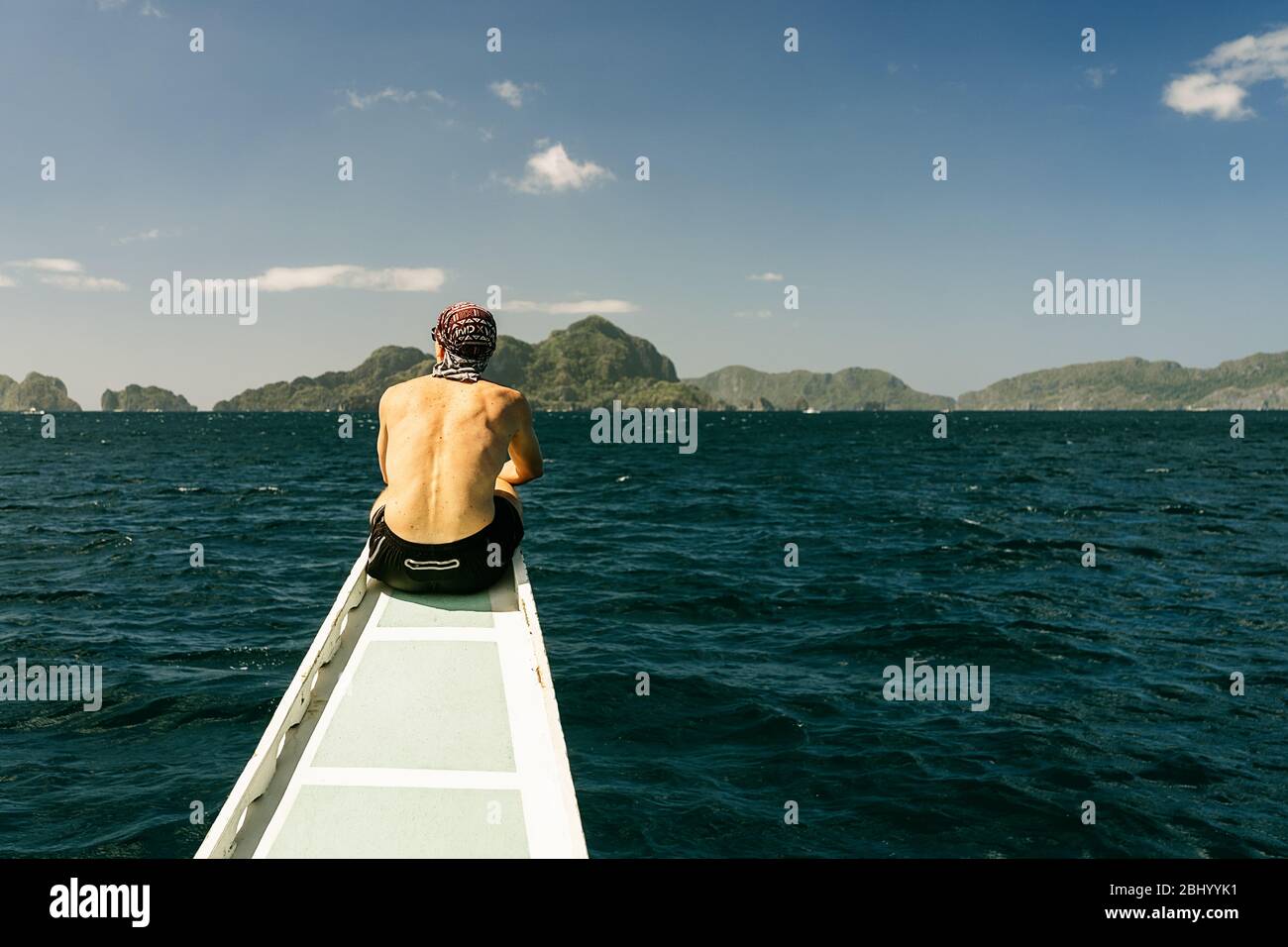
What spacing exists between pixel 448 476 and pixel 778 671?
8.59 metres

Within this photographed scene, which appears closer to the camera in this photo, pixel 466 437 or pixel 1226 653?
pixel 466 437

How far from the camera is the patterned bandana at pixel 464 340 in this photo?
214 inches

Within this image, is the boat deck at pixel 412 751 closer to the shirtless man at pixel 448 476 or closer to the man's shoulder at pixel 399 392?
the shirtless man at pixel 448 476

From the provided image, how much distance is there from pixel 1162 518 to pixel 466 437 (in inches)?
1222

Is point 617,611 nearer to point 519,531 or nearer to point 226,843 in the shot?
point 519,531

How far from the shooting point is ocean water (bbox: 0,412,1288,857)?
8023mm

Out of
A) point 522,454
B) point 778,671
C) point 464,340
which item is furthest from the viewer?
point 778,671

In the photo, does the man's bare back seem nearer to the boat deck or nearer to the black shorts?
the black shorts

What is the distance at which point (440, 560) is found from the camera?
5109 millimetres

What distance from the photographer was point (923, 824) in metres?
7.95

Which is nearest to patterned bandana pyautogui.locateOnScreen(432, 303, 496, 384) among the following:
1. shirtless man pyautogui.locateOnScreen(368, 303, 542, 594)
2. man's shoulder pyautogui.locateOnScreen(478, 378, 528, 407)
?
A: shirtless man pyautogui.locateOnScreen(368, 303, 542, 594)

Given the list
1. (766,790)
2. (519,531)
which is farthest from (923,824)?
(519,531)

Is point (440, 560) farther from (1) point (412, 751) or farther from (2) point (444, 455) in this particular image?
(1) point (412, 751)

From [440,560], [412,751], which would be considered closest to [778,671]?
[440,560]
